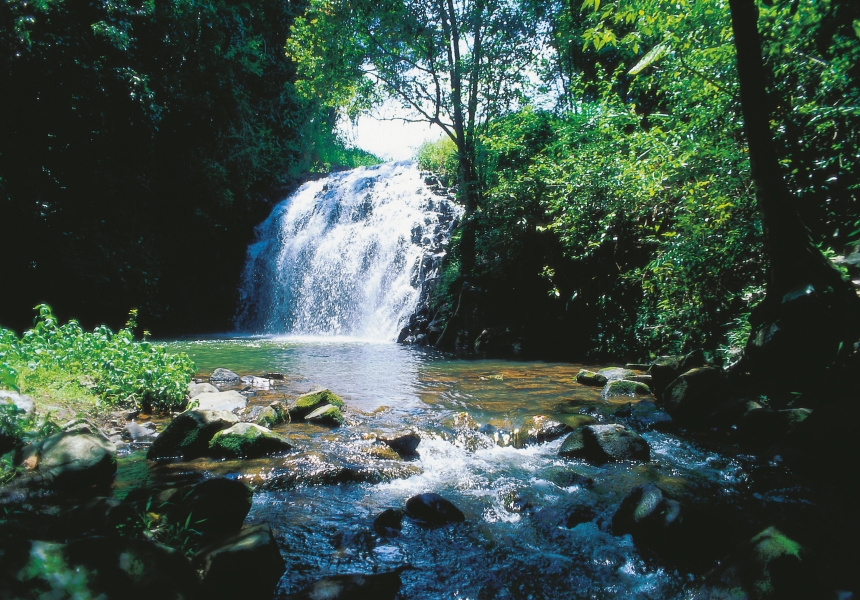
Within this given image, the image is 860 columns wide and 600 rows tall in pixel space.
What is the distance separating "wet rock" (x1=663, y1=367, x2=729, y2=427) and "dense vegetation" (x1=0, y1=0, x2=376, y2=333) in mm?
15988

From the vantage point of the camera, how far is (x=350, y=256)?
18.1m

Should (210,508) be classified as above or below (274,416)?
above

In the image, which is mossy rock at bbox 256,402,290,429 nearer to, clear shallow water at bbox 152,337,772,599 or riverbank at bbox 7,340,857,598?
riverbank at bbox 7,340,857,598

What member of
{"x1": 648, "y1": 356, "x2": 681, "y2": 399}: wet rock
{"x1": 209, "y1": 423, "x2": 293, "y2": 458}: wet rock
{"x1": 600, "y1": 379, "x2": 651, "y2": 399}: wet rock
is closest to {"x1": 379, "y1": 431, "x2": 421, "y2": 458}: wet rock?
{"x1": 209, "y1": 423, "x2": 293, "y2": 458}: wet rock

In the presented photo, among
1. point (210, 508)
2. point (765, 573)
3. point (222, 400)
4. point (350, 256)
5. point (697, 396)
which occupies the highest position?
point (350, 256)

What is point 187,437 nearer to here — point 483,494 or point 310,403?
point 310,403

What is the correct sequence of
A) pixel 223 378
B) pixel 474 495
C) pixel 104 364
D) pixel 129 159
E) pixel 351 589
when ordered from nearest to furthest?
1. pixel 351 589
2. pixel 474 495
3. pixel 104 364
4. pixel 223 378
5. pixel 129 159

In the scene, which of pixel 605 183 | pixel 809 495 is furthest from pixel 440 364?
pixel 809 495

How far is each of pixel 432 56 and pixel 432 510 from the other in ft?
53.0

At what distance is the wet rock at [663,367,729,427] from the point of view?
554 centimetres

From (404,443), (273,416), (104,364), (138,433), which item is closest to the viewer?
(404,443)

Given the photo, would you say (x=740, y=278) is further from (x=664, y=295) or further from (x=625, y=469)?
(x=625, y=469)

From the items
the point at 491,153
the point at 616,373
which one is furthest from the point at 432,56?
the point at 616,373

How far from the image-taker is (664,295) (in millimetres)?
8070
